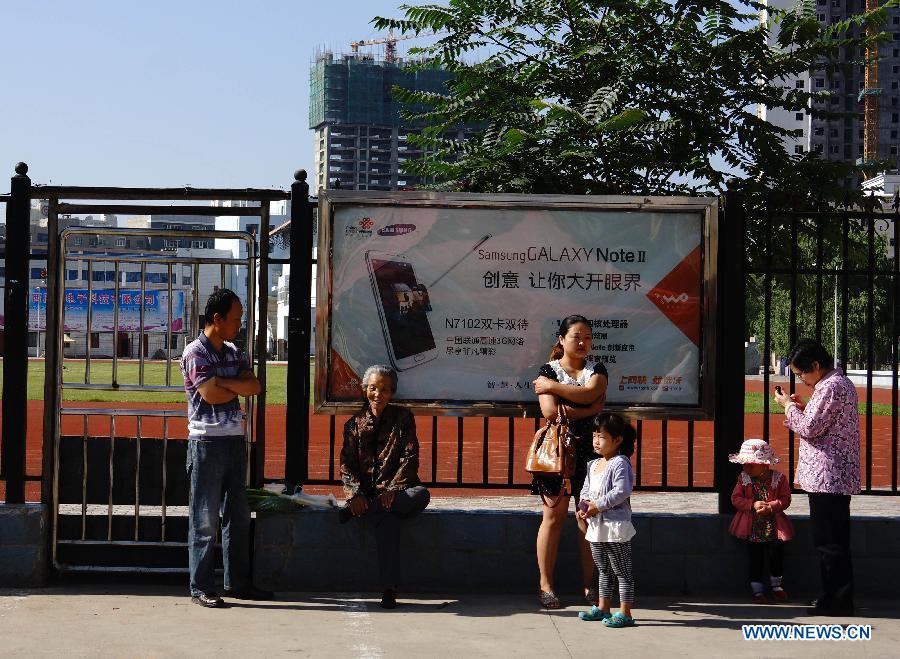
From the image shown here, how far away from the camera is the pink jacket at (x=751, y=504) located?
6957 mm

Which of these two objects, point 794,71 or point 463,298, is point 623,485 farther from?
point 794,71

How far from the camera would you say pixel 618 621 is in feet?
20.7

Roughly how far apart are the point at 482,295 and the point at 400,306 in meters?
0.54

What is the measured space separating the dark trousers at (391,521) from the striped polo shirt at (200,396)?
3.19 ft

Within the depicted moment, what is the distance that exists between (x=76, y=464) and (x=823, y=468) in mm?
4660

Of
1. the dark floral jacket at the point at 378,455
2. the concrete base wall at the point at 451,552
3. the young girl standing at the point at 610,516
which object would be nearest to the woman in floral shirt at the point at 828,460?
the concrete base wall at the point at 451,552

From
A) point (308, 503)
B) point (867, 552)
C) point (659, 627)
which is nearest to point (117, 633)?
point (308, 503)

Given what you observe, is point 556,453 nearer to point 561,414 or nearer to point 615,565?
point 561,414

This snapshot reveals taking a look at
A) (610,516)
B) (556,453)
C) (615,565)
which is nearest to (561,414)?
(556,453)

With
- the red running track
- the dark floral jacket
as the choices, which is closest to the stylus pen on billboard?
the dark floral jacket

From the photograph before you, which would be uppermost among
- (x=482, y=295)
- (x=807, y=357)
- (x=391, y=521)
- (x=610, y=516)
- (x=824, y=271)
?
(x=824, y=271)

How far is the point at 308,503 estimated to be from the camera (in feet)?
23.6

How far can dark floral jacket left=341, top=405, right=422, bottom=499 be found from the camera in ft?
22.4

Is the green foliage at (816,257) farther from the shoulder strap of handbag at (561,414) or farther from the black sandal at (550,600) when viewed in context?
the black sandal at (550,600)
